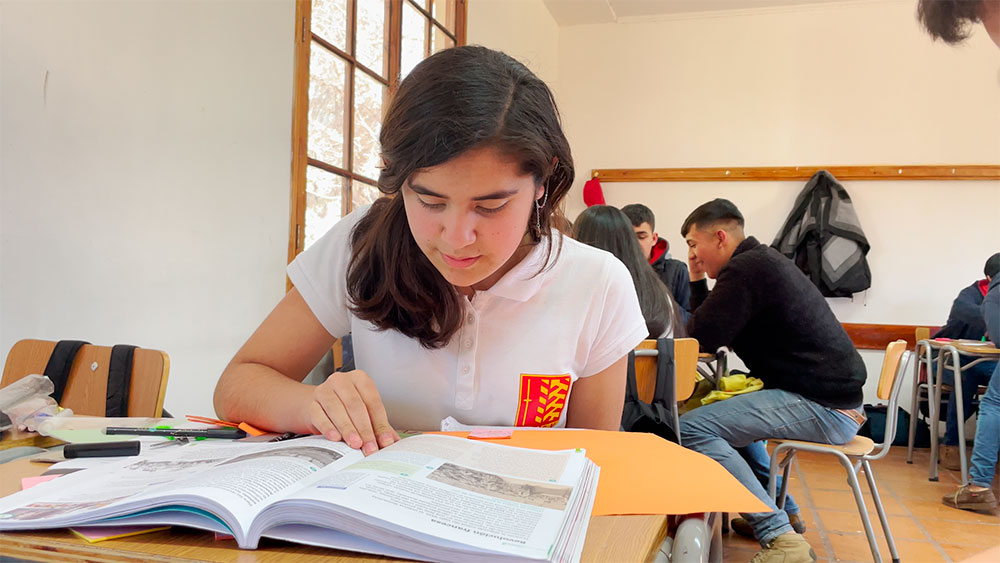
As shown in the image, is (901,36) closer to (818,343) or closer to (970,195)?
(970,195)

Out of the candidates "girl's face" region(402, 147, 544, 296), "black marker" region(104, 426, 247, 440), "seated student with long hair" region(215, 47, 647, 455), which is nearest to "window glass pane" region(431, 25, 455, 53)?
"seated student with long hair" region(215, 47, 647, 455)

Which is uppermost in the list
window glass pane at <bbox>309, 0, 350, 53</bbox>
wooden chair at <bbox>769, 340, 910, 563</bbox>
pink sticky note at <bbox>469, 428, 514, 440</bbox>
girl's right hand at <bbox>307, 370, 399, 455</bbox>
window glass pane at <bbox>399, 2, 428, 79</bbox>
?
window glass pane at <bbox>399, 2, 428, 79</bbox>

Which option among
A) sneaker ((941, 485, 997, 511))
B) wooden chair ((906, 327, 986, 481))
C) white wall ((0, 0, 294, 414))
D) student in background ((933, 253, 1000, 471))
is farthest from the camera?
student in background ((933, 253, 1000, 471))

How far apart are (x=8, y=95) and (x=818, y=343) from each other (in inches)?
90.4

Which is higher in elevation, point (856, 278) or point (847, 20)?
point (847, 20)

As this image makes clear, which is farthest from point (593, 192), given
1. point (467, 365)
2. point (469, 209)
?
point (469, 209)

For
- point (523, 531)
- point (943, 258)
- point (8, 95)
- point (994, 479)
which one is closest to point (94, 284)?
point (8, 95)

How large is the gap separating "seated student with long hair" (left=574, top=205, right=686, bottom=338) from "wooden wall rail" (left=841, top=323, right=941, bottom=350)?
114 inches

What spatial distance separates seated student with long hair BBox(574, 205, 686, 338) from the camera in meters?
2.37

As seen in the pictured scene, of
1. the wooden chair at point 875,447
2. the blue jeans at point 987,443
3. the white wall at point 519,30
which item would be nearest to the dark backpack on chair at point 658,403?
the wooden chair at point 875,447

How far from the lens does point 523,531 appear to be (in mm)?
472

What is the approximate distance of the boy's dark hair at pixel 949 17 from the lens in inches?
24.8

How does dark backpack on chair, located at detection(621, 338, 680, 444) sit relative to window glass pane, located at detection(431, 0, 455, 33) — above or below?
below

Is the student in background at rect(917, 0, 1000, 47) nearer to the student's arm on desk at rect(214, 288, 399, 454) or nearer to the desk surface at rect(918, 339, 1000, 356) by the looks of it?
the student's arm on desk at rect(214, 288, 399, 454)
